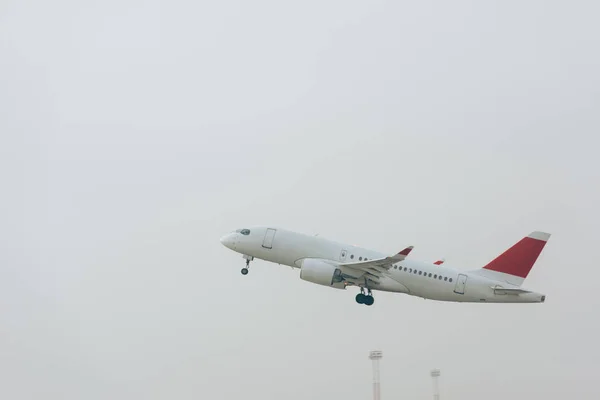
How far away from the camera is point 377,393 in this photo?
3856 inches

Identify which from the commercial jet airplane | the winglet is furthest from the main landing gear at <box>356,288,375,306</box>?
the winglet

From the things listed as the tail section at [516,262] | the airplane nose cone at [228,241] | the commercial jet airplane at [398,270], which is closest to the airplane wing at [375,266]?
the commercial jet airplane at [398,270]

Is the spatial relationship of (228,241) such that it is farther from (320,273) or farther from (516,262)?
(516,262)

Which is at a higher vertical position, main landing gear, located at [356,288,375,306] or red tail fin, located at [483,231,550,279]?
red tail fin, located at [483,231,550,279]

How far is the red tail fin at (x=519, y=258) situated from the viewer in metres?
74.7

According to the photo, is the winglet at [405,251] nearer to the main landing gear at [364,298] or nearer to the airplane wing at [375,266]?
the airplane wing at [375,266]

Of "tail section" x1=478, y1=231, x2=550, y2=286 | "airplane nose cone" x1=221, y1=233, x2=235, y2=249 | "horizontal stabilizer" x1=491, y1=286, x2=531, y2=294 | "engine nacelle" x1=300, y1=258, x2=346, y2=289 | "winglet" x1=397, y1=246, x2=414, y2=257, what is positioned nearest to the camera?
"winglet" x1=397, y1=246, x2=414, y2=257

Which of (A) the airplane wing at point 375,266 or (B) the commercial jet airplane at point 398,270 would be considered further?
(B) the commercial jet airplane at point 398,270

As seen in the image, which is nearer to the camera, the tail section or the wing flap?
the wing flap

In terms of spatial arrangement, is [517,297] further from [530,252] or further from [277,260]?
[277,260]

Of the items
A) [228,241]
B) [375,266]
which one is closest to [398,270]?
[375,266]

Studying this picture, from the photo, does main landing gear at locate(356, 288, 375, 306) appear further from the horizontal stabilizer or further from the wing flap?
the horizontal stabilizer

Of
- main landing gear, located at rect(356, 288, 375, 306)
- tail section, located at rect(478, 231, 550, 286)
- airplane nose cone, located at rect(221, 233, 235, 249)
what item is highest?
airplane nose cone, located at rect(221, 233, 235, 249)

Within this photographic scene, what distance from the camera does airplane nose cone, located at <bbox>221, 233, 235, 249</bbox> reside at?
7819cm
